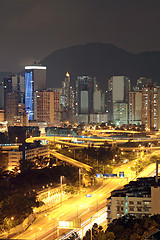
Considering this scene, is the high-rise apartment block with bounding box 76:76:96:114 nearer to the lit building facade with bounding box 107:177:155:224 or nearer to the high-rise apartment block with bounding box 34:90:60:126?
the high-rise apartment block with bounding box 34:90:60:126

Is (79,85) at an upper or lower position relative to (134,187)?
upper

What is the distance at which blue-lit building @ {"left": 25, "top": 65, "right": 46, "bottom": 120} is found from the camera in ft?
192

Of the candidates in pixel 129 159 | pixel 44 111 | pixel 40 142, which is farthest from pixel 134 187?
pixel 44 111

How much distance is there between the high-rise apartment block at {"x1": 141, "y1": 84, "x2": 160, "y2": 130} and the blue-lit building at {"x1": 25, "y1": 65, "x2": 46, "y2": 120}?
58.5 feet

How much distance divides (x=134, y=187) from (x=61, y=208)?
2.35 metres

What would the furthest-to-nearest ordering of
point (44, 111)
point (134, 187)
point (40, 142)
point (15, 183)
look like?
point (44, 111)
point (40, 142)
point (15, 183)
point (134, 187)

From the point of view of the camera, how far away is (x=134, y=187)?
611 inches

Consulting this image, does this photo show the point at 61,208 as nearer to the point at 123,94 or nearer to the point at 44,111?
A: the point at 44,111

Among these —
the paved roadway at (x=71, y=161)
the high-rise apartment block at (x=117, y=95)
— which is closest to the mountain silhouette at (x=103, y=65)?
the high-rise apartment block at (x=117, y=95)

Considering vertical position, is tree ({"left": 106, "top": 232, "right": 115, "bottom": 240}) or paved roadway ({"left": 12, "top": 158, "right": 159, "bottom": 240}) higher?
tree ({"left": 106, "top": 232, "right": 115, "bottom": 240})

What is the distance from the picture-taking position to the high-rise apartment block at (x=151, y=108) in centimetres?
4203

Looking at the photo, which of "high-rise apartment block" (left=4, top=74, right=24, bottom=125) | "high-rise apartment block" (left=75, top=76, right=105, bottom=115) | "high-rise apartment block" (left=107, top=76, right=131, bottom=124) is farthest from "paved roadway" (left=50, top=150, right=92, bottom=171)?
"high-rise apartment block" (left=75, top=76, right=105, bottom=115)

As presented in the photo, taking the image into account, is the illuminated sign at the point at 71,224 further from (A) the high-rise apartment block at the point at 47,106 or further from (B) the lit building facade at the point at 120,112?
(B) the lit building facade at the point at 120,112

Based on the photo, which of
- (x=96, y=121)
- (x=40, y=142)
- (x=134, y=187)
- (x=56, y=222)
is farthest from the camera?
(x=96, y=121)
